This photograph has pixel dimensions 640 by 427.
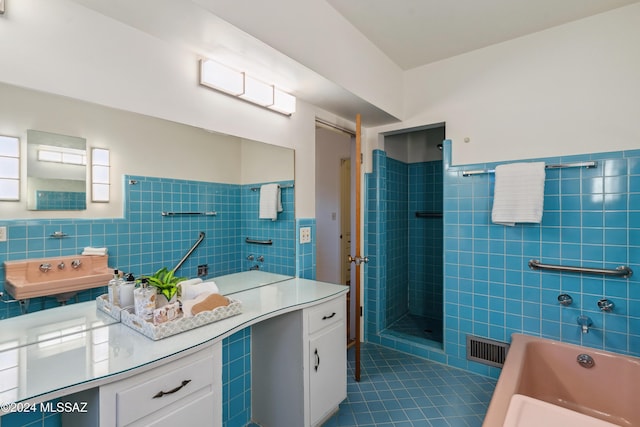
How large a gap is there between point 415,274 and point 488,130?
190 centimetres

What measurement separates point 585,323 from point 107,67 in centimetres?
294

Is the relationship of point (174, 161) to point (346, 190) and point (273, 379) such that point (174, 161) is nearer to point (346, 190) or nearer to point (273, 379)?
point (273, 379)

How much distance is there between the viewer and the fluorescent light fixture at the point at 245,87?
5.43 feet

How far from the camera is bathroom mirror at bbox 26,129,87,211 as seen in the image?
1.13 metres

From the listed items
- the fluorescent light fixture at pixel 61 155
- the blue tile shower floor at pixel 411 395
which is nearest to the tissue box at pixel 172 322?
the fluorescent light fixture at pixel 61 155

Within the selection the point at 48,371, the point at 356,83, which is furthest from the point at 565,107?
the point at 48,371

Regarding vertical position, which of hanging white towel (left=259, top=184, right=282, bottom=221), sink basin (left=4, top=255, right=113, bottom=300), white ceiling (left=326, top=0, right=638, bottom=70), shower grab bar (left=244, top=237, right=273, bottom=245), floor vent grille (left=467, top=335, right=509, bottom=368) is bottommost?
floor vent grille (left=467, top=335, right=509, bottom=368)

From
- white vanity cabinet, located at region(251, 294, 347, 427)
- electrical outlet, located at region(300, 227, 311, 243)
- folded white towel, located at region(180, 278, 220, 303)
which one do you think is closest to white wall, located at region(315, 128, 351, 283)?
electrical outlet, located at region(300, 227, 311, 243)

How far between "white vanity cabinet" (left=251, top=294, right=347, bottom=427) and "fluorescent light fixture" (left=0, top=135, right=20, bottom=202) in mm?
1284

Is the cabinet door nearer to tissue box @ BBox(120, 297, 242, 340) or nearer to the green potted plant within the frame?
tissue box @ BBox(120, 297, 242, 340)

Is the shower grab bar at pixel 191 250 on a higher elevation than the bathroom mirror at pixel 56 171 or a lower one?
lower

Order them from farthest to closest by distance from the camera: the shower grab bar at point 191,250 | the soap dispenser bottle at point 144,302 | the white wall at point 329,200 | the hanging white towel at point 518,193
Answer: the white wall at point 329,200 < the hanging white towel at point 518,193 < the shower grab bar at point 191,250 < the soap dispenser bottle at point 144,302

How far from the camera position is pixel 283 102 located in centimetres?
209

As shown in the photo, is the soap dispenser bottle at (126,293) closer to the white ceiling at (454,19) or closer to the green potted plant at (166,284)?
the green potted plant at (166,284)
